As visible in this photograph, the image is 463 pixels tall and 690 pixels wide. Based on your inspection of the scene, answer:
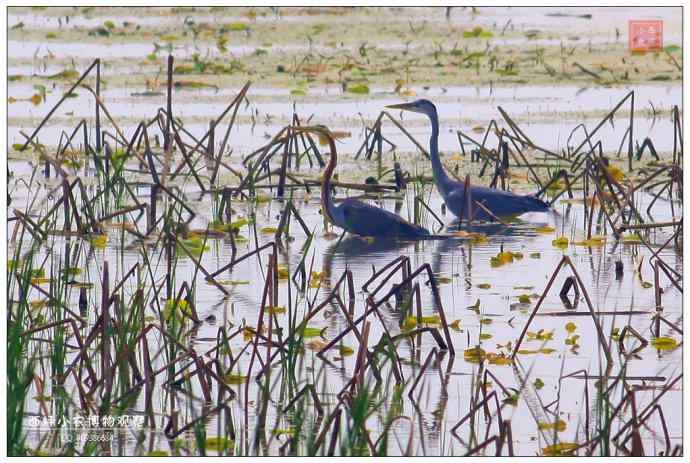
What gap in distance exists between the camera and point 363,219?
948cm

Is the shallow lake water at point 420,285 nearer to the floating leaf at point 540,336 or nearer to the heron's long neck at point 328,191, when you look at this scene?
the floating leaf at point 540,336

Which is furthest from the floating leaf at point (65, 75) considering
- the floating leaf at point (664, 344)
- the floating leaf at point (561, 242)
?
the floating leaf at point (664, 344)

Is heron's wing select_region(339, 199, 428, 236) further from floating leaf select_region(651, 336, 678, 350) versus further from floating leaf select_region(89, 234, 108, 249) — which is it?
floating leaf select_region(651, 336, 678, 350)

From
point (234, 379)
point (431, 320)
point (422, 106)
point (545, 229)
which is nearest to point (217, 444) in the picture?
point (234, 379)

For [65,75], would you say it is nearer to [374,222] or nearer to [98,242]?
[374,222]

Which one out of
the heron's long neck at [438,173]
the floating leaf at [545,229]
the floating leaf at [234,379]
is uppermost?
the heron's long neck at [438,173]

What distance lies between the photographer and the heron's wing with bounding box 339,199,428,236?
30.8 feet

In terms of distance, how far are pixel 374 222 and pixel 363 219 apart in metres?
0.07

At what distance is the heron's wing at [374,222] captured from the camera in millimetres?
9398

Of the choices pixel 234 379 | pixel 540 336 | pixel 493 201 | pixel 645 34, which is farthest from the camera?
pixel 645 34

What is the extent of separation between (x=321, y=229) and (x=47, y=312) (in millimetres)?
3212

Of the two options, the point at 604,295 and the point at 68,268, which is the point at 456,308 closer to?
the point at 604,295

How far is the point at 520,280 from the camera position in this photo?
8.09m

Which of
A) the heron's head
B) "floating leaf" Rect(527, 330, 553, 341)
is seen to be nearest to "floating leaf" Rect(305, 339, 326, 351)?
"floating leaf" Rect(527, 330, 553, 341)
